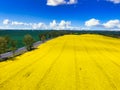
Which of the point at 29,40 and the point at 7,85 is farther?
the point at 29,40

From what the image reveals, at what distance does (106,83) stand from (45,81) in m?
11.2

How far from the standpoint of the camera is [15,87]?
117 ft

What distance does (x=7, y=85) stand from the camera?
1455 inches

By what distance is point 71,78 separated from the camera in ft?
137

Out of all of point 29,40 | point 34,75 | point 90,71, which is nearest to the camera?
point 34,75

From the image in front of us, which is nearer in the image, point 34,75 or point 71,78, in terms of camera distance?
point 71,78

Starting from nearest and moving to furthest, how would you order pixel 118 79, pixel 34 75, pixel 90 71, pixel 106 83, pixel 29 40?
1. pixel 106 83
2. pixel 118 79
3. pixel 34 75
4. pixel 90 71
5. pixel 29 40

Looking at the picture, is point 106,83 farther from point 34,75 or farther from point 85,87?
point 34,75

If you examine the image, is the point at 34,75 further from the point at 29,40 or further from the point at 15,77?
the point at 29,40

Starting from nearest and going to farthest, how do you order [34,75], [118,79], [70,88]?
[70,88], [118,79], [34,75]

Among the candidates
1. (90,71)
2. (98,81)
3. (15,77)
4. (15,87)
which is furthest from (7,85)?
(90,71)

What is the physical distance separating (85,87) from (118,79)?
8861mm

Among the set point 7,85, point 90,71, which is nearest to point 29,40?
point 90,71

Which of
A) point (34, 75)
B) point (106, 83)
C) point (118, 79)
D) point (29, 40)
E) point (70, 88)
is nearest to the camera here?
point (70, 88)
